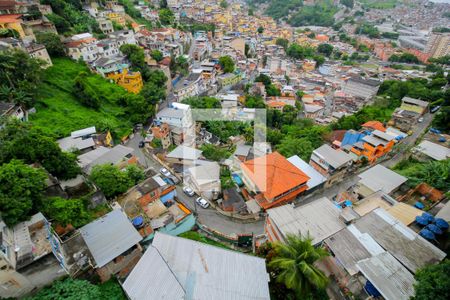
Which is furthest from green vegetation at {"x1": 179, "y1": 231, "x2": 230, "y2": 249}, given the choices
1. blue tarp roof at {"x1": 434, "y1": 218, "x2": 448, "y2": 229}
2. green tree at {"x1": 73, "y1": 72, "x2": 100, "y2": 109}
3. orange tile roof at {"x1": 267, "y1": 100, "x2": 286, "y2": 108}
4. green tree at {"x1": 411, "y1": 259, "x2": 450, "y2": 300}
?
orange tile roof at {"x1": 267, "y1": 100, "x2": 286, "y2": 108}

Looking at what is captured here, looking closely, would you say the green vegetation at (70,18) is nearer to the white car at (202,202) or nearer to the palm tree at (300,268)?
the white car at (202,202)

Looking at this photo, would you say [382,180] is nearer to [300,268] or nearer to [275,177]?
[275,177]

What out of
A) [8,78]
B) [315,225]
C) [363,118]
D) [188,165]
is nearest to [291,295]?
[315,225]

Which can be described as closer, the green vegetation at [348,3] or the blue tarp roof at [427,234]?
the blue tarp roof at [427,234]

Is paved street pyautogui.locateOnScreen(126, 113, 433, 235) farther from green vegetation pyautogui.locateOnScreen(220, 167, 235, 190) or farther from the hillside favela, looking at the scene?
green vegetation pyautogui.locateOnScreen(220, 167, 235, 190)

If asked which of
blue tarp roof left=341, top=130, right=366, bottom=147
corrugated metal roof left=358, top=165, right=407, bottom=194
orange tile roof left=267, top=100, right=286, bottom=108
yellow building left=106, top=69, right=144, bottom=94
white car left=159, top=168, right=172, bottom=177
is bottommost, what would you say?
orange tile roof left=267, top=100, right=286, bottom=108

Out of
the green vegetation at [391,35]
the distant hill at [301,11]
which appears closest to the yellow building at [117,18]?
the distant hill at [301,11]

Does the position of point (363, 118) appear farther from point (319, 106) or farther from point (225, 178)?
point (225, 178)
